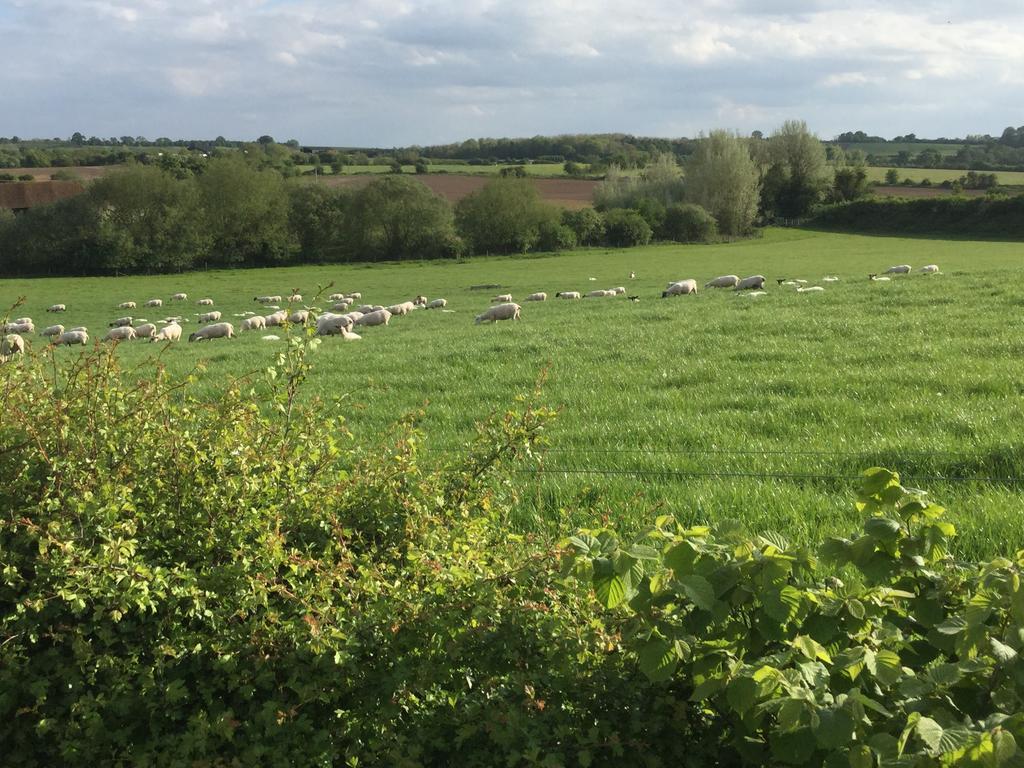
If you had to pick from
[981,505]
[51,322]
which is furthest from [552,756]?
[51,322]

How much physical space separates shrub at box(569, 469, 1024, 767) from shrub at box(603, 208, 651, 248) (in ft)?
233

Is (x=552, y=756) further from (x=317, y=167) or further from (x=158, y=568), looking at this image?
(x=317, y=167)

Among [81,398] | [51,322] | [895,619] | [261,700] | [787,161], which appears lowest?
[51,322]

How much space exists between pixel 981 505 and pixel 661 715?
350cm

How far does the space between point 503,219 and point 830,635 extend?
6972 centimetres

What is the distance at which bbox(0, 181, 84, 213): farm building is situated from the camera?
2659 inches

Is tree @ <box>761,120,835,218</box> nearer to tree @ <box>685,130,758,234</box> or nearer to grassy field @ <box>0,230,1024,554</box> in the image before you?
tree @ <box>685,130,758,234</box>

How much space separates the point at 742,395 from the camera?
29.7ft

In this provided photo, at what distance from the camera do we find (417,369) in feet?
40.7

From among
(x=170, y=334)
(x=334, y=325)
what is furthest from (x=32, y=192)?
(x=334, y=325)

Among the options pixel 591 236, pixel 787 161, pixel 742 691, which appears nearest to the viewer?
pixel 742 691

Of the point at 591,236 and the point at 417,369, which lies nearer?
the point at 417,369

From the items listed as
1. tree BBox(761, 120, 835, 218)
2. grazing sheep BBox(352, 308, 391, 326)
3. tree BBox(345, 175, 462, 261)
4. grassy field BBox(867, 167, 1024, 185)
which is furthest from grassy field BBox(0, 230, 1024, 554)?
grassy field BBox(867, 167, 1024, 185)

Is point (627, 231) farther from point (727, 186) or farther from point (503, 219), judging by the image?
point (727, 186)
